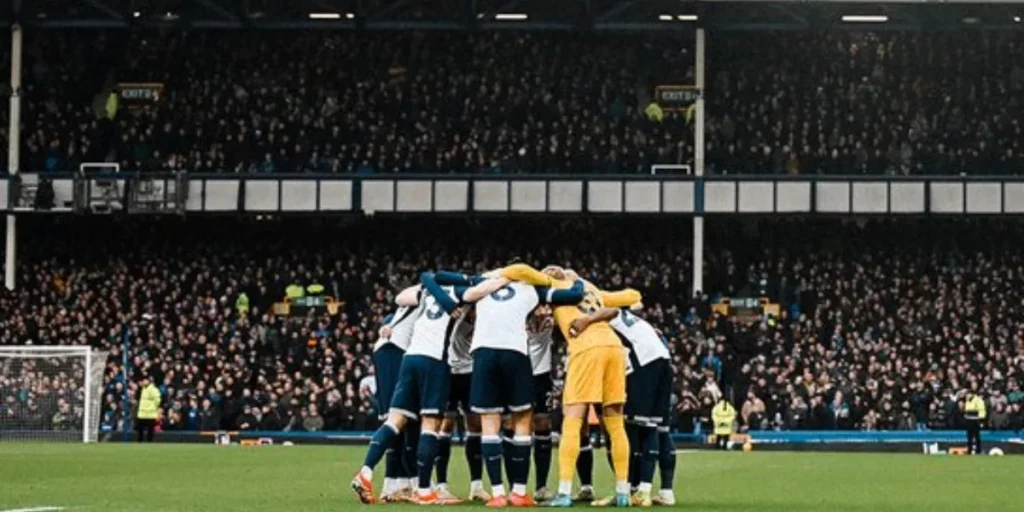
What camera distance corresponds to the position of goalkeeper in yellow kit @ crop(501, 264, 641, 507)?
18719 millimetres

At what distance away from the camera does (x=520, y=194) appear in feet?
208

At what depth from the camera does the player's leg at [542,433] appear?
19828 millimetres

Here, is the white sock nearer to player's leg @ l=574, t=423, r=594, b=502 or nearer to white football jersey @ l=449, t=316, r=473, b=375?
player's leg @ l=574, t=423, r=594, b=502

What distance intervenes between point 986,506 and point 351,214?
44.8 meters

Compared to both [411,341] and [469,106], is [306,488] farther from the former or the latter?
[469,106]

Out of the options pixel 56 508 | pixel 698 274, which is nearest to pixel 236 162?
pixel 698 274

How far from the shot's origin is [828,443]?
48344 mm

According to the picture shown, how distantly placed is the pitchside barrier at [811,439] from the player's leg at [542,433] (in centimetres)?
2780

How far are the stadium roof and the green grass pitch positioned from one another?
1125 inches

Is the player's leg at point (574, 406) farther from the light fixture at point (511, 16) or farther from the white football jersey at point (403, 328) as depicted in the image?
the light fixture at point (511, 16)

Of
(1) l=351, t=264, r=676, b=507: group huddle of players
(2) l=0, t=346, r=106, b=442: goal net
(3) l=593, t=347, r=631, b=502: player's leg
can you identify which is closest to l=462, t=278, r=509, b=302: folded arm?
(1) l=351, t=264, r=676, b=507: group huddle of players

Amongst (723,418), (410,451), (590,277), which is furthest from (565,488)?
(590,277)

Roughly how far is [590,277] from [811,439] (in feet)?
45.5

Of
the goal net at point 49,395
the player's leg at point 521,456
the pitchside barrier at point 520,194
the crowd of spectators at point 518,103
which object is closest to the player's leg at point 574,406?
the player's leg at point 521,456
